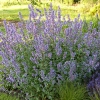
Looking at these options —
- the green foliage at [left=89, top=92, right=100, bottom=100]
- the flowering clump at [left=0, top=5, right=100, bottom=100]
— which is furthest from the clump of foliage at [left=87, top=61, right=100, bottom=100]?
the flowering clump at [left=0, top=5, right=100, bottom=100]

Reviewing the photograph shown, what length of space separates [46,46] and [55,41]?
313 mm

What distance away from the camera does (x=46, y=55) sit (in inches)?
165

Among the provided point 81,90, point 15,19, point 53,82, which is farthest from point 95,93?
point 15,19

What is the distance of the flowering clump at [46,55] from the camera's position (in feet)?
13.7

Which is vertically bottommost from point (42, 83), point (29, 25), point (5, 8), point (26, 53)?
point (5, 8)

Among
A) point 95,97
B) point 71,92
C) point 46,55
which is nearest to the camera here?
point 95,97

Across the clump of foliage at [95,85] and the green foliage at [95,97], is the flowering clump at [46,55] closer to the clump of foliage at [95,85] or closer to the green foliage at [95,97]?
the clump of foliage at [95,85]

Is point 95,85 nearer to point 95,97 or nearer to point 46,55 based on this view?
point 95,97

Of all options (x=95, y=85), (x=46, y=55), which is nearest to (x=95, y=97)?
(x=95, y=85)

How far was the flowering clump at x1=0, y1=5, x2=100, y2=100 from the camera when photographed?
417 centimetres

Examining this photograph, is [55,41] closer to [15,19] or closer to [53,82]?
[53,82]

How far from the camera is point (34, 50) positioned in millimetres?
4453

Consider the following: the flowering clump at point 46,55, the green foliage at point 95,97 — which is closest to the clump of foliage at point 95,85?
the green foliage at point 95,97

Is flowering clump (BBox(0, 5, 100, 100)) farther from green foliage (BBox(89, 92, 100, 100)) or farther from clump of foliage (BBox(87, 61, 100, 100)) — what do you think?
green foliage (BBox(89, 92, 100, 100))
